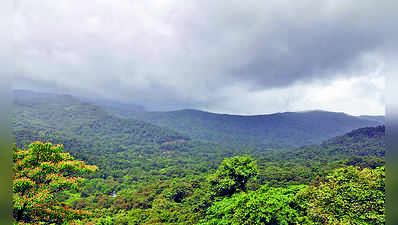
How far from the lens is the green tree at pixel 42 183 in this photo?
558cm

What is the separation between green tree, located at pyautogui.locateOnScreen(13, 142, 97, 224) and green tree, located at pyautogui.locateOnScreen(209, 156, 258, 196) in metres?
11.8

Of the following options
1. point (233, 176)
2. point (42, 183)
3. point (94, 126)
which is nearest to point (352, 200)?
point (233, 176)

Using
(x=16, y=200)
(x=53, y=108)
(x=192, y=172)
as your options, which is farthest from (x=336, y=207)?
(x=53, y=108)

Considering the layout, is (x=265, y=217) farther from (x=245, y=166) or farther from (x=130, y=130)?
(x=130, y=130)

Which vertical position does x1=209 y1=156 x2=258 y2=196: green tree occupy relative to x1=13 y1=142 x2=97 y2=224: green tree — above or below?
below

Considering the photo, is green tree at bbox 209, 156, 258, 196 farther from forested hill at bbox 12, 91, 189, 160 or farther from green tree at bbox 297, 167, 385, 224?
forested hill at bbox 12, 91, 189, 160

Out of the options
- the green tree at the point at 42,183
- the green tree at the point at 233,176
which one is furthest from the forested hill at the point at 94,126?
the green tree at the point at 42,183

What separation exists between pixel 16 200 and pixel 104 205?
43512 mm

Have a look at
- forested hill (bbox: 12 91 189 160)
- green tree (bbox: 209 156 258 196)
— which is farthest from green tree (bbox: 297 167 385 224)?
forested hill (bbox: 12 91 189 160)

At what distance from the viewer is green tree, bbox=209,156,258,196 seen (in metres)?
16.8

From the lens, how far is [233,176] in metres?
17.1

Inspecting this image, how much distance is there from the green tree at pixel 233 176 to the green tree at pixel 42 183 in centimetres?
1183

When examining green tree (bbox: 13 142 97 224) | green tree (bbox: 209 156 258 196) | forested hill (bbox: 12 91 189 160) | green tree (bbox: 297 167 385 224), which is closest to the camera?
green tree (bbox: 13 142 97 224)

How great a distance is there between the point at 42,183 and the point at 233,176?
13.8 metres
